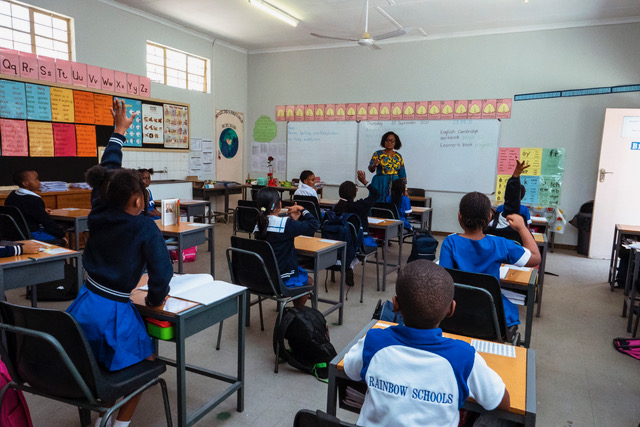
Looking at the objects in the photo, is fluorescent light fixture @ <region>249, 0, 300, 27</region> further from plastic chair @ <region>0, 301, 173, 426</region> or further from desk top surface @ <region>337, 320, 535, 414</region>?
desk top surface @ <region>337, 320, 535, 414</region>

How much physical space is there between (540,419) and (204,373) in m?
1.76

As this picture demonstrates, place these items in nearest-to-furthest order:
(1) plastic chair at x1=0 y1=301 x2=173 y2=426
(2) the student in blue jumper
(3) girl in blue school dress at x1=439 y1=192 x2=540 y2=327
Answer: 1. (1) plastic chair at x1=0 y1=301 x2=173 y2=426
2. (3) girl in blue school dress at x1=439 y1=192 x2=540 y2=327
3. (2) the student in blue jumper

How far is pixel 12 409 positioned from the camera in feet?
4.87

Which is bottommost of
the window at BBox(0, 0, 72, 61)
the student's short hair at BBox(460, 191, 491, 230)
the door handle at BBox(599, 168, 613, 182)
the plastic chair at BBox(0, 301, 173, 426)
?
the plastic chair at BBox(0, 301, 173, 426)

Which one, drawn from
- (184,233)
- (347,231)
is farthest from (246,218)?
(347,231)

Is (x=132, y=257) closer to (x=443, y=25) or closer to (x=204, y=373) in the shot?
(x=204, y=373)

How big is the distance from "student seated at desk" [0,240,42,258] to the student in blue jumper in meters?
1.34

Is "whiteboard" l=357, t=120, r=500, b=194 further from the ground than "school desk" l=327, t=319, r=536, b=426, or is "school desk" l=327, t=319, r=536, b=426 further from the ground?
"whiteboard" l=357, t=120, r=500, b=194

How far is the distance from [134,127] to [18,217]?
3249 mm

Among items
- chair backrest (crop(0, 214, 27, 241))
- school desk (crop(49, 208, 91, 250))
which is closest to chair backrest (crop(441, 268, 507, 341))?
school desk (crop(49, 208, 91, 250))

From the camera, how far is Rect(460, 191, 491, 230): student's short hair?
81.9 inches

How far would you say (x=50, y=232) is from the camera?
390 centimetres

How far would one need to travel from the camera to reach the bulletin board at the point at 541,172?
21.6 feet

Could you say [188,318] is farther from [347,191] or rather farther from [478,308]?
[347,191]
